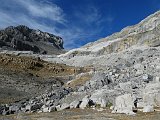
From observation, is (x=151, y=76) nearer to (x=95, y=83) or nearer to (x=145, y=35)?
(x=95, y=83)

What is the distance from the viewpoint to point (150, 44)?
115 metres

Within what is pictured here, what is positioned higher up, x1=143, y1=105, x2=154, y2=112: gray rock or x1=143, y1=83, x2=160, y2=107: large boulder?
x1=143, y1=83, x2=160, y2=107: large boulder

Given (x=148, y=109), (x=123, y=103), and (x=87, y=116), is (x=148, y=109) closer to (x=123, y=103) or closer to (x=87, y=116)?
(x=123, y=103)

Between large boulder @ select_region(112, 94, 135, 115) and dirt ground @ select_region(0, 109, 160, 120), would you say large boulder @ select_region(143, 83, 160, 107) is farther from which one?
dirt ground @ select_region(0, 109, 160, 120)

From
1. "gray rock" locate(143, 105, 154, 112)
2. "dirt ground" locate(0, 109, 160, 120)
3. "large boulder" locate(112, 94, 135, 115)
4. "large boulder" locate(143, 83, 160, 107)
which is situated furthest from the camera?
"large boulder" locate(143, 83, 160, 107)

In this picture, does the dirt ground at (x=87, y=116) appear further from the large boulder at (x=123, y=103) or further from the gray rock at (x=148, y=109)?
the large boulder at (x=123, y=103)

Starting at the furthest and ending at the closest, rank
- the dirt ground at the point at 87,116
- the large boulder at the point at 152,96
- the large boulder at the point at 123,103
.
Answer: the large boulder at the point at 152,96 → the large boulder at the point at 123,103 → the dirt ground at the point at 87,116

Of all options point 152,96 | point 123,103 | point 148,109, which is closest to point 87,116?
point 123,103

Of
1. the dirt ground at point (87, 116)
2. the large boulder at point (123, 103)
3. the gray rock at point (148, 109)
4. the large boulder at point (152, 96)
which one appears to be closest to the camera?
the dirt ground at point (87, 116)

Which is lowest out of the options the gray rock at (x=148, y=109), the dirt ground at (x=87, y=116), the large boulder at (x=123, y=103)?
the dirt ground at (x=87, y=116)

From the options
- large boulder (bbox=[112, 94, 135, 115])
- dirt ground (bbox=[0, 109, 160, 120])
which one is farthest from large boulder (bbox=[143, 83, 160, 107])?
dirt ground (bbox=[0, 109, 160, 120])

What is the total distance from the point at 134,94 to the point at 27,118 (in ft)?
35.7

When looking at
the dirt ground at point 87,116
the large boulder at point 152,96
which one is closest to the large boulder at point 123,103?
the dirt ground at point 87,116

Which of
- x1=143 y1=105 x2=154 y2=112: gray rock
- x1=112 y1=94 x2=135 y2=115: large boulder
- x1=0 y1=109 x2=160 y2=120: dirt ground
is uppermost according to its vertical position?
x1=112 y1=94 x2=135 y2=115: large boulder
